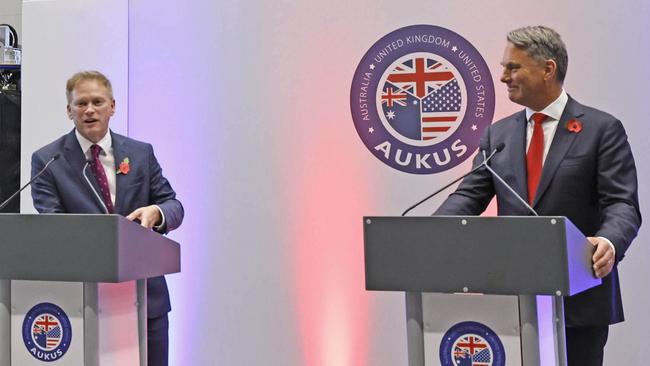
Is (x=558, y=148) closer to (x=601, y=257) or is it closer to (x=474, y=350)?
(x=601, y=257)

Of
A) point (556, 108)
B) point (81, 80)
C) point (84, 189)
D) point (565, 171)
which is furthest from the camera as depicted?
point (81, 80)

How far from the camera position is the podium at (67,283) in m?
2.28

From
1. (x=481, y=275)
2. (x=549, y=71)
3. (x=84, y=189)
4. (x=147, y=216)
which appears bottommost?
(x=481, y=275)

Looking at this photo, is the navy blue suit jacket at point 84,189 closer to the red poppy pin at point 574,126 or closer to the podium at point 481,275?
the podium at point 481,275

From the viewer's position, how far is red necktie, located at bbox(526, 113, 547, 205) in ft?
8.49

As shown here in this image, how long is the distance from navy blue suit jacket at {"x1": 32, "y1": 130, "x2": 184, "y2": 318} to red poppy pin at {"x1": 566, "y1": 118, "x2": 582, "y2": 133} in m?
1.42

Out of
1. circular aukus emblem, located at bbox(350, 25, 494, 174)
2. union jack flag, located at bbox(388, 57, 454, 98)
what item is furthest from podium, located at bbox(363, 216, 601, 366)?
union jack flag, located at bbox(388, 57, 454, 98)

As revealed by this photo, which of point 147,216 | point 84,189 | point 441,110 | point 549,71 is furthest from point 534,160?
point 84,189

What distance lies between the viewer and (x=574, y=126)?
2584mm

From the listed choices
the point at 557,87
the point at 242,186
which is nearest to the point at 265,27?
the point at 242,186

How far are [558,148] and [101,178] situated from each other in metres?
1.61

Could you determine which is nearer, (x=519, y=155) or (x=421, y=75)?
(x=519, y=155)

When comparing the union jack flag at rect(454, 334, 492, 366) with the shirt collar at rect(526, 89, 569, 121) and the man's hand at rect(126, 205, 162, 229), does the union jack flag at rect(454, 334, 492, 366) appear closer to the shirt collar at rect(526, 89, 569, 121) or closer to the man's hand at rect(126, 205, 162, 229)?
the shirt collar at rect(526, 89, 569, 121)

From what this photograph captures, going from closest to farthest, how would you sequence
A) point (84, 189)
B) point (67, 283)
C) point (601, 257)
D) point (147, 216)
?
point (601, 257) < point (67, 283) < point (147, 216) < point (84, 189)
